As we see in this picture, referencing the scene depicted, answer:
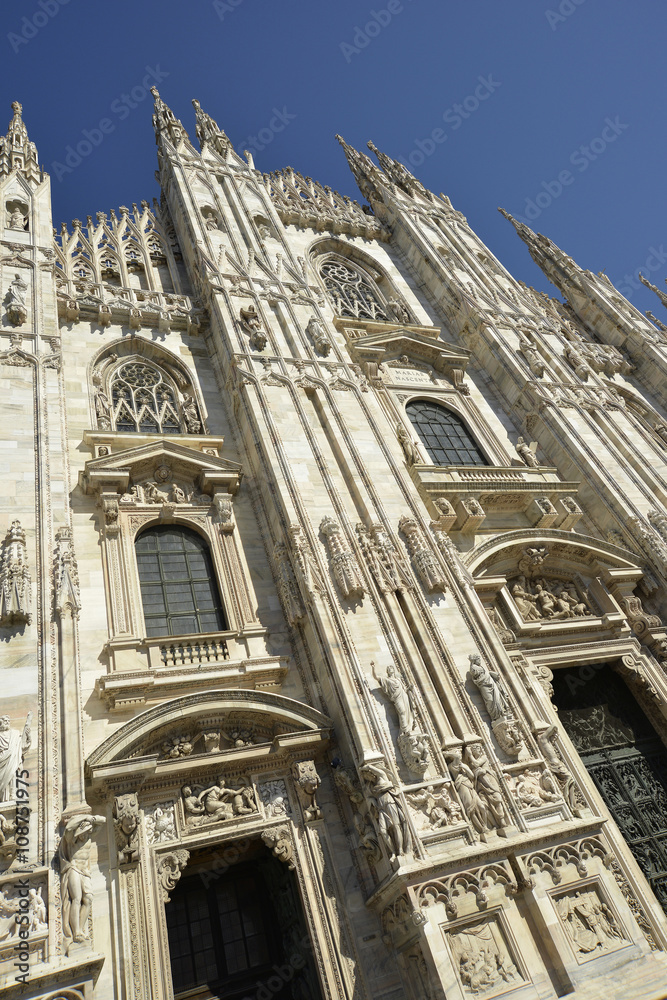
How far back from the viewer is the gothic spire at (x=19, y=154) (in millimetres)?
18484

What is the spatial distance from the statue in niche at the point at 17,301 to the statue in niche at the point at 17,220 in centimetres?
250

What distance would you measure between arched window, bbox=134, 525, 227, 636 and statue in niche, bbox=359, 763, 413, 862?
3952 mm

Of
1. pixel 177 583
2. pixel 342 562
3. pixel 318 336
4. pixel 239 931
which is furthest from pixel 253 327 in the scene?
pixel 239 931

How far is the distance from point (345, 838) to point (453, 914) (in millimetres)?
1859

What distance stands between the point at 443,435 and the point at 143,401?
25.8 ft

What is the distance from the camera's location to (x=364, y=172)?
29.2m

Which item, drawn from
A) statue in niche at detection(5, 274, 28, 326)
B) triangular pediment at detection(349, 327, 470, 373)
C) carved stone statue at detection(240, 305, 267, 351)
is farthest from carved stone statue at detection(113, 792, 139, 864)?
triangular pediment at detection(349, 327, 470, 373)

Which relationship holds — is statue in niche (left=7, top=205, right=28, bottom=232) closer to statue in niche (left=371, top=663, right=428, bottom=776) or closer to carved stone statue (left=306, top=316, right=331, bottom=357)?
carved stone statue (left=306, top=316, right=331, bottom=357)

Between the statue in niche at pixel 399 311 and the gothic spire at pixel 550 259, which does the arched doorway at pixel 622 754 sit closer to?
the statue in niche at pixel 399 311

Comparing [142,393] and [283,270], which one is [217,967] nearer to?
[142,393]

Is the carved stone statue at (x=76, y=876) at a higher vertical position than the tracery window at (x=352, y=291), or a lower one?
lower

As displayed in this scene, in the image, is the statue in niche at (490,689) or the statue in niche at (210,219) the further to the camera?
the statue in niche at (210,219)

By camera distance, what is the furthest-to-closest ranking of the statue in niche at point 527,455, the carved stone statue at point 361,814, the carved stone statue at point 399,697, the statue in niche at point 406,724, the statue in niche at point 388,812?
the statue in niche at point 527,455
the carved stone statue at point 399,697
the statue in niche at point 406,724
the carved stone statue at point 361,814
the statue in niche at point 388,812

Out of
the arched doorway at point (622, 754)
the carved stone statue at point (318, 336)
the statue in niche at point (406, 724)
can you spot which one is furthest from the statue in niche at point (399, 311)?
the statue in niche at point (406, 724)
